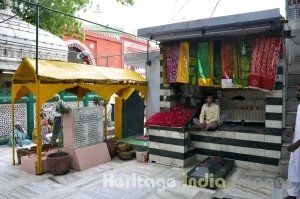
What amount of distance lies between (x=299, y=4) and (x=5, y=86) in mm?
11656

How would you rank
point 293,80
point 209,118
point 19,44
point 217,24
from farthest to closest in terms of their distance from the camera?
point 19,44
point 209,118
point 293,80
point 217,24

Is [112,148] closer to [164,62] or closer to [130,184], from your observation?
[130,184]

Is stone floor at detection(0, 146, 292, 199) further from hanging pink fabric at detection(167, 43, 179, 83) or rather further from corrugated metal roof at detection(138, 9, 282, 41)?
corrugated metal roof at detection(138, 9, 282, 41)

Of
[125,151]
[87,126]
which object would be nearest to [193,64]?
[125,151]

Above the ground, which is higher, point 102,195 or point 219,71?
point 219,71

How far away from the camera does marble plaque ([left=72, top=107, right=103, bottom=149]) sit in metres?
8.23

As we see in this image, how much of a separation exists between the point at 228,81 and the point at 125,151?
13.1ft

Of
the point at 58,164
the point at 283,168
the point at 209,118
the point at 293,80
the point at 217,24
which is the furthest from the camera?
the point at 209,118

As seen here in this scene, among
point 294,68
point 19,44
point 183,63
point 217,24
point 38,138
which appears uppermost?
point 19,44

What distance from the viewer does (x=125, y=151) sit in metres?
9.15

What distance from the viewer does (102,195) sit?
6227 millimetres

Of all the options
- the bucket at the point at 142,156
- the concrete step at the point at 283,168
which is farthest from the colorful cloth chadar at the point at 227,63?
the bucket at the point at 142,156

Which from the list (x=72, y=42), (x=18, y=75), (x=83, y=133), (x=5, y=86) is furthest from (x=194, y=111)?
(x=72, y=42)

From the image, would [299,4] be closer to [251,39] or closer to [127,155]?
[251,39]
